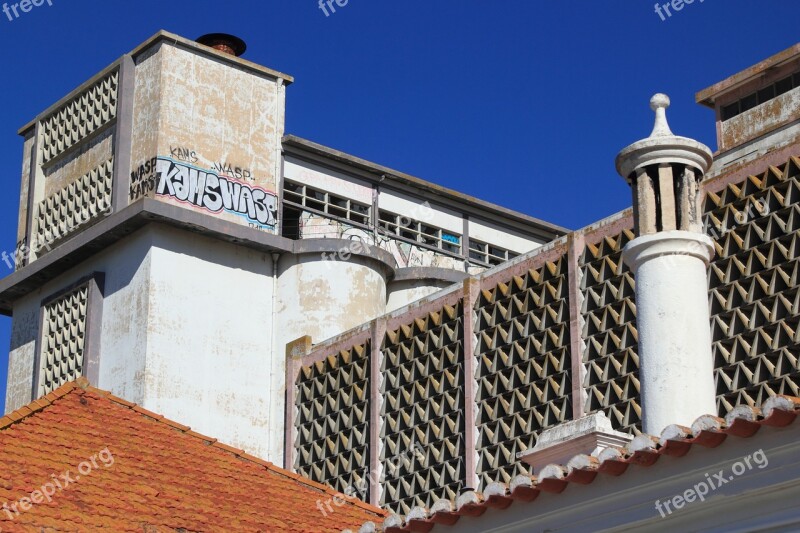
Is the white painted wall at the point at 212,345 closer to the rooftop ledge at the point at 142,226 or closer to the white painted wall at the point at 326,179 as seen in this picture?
the rooftop ledge at the point at 142,226

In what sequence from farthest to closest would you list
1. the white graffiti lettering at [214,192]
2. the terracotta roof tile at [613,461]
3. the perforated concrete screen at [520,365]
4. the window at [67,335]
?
the window at [67,335] < the white graffiti lettering at [214,192] < the perforated concrete screen at [520,365] < the terracotta roof tile at [613,461]

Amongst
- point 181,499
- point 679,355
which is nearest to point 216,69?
point 181,499

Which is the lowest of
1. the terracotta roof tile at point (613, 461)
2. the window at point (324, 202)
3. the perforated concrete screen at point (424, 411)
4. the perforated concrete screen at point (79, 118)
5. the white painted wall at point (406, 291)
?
the terracotta roof tile at point (613, 461)

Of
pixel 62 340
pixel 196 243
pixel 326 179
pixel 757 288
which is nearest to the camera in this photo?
pixel 757 288

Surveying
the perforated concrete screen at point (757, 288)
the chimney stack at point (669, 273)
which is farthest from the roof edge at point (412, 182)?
the chimney stack at point (669, 273)

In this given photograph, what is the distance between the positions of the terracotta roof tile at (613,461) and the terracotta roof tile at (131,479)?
9.62 ft

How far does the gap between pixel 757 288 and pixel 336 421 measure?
36.3ft

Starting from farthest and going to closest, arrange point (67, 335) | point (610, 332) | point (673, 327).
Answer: point (67, 335)
point (610, 332)
point (673, 327)

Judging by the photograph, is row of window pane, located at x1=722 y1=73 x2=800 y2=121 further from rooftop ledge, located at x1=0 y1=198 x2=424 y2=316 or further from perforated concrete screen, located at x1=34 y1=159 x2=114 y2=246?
perforated concrete screen, located at x1=34 y1=159 x2=114 y2=246

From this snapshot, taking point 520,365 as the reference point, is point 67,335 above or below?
above

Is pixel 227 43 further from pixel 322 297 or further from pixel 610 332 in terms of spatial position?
pixel 610 332

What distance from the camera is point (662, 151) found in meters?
15.3

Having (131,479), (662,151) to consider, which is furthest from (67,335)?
(662,151)

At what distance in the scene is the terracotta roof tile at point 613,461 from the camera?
A: 10.7 meters
